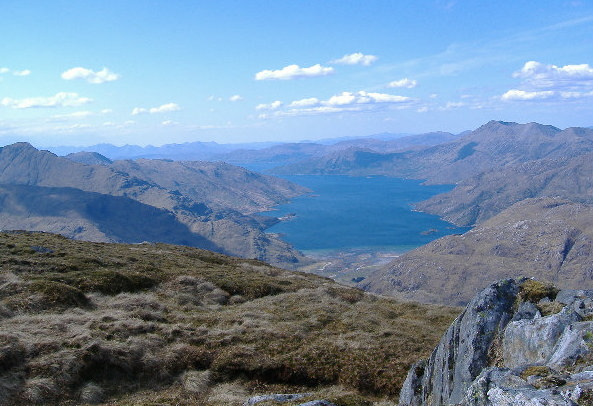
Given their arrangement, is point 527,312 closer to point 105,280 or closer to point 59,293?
point 59,293

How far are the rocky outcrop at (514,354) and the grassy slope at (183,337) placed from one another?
584 centimetres

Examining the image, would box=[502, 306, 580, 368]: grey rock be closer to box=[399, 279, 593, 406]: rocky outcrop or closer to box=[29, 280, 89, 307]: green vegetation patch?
box=[399, 279, 593, 406]: rocky outcrop

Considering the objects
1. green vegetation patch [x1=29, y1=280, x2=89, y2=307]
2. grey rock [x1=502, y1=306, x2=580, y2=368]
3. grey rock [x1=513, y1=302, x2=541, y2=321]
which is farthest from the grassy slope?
grey rock [x1=513, y1=302, x2=541, y2=321]

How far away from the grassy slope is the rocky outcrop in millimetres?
5839

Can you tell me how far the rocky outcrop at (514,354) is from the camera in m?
11.0

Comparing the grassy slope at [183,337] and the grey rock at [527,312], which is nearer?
the grey rock at [527,312]

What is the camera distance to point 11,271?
131 feet

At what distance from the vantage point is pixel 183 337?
1217 inches

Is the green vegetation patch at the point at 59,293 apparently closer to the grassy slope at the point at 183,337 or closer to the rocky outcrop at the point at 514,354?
the grassy slope at the point at 183,337

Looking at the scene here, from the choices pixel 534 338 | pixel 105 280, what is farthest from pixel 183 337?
pixel 534 338

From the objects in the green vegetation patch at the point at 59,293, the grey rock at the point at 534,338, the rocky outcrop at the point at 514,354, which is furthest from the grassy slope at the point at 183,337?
the grey rock at the point at 534,338

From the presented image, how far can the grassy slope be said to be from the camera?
2450 cm

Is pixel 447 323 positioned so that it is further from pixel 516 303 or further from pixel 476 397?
pixel 476 397

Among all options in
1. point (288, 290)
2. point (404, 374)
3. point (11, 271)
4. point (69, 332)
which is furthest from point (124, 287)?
point (404, 374)
